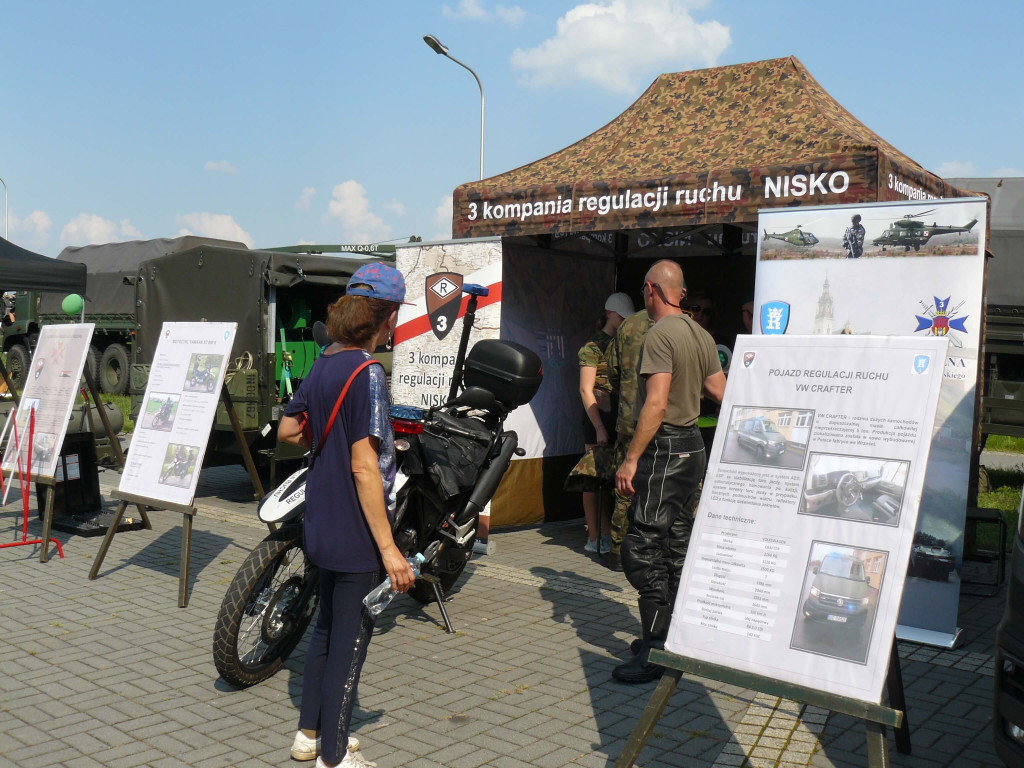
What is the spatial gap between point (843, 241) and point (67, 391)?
5406 mm

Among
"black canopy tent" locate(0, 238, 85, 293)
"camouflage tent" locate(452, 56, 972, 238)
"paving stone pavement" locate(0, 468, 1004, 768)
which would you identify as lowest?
"paving stone pavement" locate(0, 468, 1004, 768)

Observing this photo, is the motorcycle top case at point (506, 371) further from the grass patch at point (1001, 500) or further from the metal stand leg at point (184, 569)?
the grass patch at point (1001, 500)

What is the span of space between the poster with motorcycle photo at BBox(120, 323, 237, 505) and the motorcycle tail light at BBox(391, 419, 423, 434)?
1843 millimetres

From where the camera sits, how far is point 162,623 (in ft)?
18.2

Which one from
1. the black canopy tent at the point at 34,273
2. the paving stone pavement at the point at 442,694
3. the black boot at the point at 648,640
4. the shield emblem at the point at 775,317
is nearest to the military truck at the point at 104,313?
the black canopy tent at the point at 34,273

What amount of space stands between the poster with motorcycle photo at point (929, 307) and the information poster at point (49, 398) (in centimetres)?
507

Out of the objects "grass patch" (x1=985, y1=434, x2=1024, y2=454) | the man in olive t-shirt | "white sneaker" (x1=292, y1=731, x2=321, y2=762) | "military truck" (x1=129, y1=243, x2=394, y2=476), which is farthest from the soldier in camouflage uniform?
"grass patch" (x1=985, y1=434, x2=1024, y2=454)

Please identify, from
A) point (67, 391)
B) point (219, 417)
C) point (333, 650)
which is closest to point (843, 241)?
point (333, 650)

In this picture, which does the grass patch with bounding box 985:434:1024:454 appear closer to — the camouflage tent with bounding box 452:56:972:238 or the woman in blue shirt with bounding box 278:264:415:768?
the camouflage tent with bounding box 452:56:972:238

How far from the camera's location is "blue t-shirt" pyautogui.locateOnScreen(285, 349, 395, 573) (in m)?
3.41

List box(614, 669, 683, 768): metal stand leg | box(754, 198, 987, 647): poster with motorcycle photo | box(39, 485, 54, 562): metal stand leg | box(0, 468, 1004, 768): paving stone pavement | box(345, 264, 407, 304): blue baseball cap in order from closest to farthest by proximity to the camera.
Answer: box(614, 669, 683, 768): metal stand leg, box(345, 264, 407, 304): blue baseball cap, box(0, 468, 1004, 768): paving stone pavement, box(754, 198, 987, 647): poster with motorcycle photo, box(39, 485, 54, 562): metal stand leg

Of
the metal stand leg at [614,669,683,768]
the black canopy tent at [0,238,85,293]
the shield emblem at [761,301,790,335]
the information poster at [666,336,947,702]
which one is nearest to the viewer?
the information poster at [666,336,947,702]

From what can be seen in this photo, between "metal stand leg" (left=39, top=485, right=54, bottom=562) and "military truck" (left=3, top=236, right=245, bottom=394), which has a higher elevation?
"military truck" (left=3, top=236, right=245, bottom=394)

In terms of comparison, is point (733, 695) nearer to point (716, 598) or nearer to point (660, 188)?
point (716, 598)
